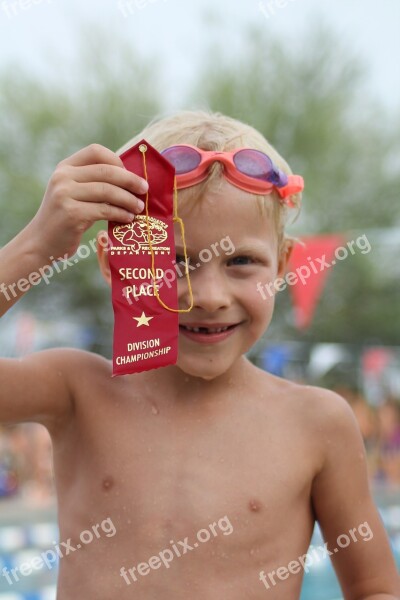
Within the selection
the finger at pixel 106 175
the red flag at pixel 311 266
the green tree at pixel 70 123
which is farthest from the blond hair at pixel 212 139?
the green tree at pixel 70 123

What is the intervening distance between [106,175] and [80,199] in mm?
68

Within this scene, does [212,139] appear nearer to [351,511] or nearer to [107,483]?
[107,483]

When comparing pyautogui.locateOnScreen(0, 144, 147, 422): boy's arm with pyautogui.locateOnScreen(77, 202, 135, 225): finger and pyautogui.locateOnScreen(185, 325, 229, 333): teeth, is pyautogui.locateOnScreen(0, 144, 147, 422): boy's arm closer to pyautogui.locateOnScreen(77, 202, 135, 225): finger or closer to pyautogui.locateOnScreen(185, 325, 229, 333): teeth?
pyautogui.locateOnScreen(77, 202, 135, 225): finger

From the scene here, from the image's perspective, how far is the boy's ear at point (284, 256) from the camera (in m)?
2.11

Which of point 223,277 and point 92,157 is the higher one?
point 92,157

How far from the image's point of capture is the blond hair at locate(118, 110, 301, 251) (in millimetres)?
1877

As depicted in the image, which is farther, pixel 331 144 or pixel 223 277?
pixel 331 144

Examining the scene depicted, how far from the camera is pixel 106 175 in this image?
1.50 metres

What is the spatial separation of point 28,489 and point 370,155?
17027 mm

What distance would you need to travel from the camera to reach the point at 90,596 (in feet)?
5.79

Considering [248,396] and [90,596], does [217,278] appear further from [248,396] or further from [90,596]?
[90,596]

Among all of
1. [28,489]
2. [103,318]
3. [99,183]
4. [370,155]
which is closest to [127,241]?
[99,183]

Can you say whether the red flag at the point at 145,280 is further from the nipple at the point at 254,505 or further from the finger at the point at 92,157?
the nipple at the point at 254,505

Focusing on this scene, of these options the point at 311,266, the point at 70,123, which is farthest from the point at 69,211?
the point at 70,123
